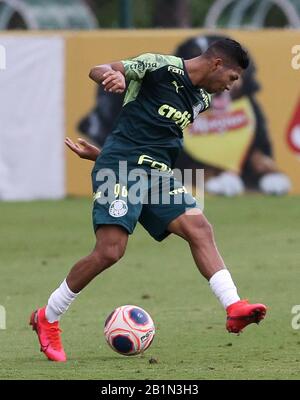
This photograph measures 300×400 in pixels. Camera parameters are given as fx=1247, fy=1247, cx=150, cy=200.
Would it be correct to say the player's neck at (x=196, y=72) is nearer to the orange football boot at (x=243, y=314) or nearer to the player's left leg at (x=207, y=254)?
the player's left leg at (x=207, y=254)

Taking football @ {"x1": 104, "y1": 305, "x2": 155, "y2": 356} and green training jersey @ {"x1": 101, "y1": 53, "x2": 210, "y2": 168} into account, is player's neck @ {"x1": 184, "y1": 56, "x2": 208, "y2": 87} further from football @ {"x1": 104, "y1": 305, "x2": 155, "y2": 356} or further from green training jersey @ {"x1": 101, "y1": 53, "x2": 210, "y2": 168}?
football @ {"x1": 104, "y1": 305, "x2": 155, "y2": 356}

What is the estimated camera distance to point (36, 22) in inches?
1000

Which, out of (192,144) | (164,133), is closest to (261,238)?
(192,144)

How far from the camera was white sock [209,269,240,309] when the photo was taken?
8.22 m

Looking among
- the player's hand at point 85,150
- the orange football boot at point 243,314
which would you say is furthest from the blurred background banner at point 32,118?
the orange football boot at point 243,314

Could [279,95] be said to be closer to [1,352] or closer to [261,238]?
[261,238]

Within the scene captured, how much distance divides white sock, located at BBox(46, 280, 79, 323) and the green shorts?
19.2 inches

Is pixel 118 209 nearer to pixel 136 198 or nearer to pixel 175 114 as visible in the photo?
pixel 136 198

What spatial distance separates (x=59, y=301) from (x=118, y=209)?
766 mm

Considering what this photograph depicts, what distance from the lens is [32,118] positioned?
19344 mm

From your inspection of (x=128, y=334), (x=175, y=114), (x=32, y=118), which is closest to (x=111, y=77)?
(x=175, y=114)

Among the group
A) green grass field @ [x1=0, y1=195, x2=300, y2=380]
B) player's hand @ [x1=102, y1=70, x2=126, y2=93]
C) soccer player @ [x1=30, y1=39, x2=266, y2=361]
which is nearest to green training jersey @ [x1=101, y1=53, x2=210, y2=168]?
soccer player @ [x1=30, y1=39, x2=266, y2=361]

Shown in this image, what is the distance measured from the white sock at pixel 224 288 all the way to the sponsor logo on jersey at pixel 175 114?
110 cm
